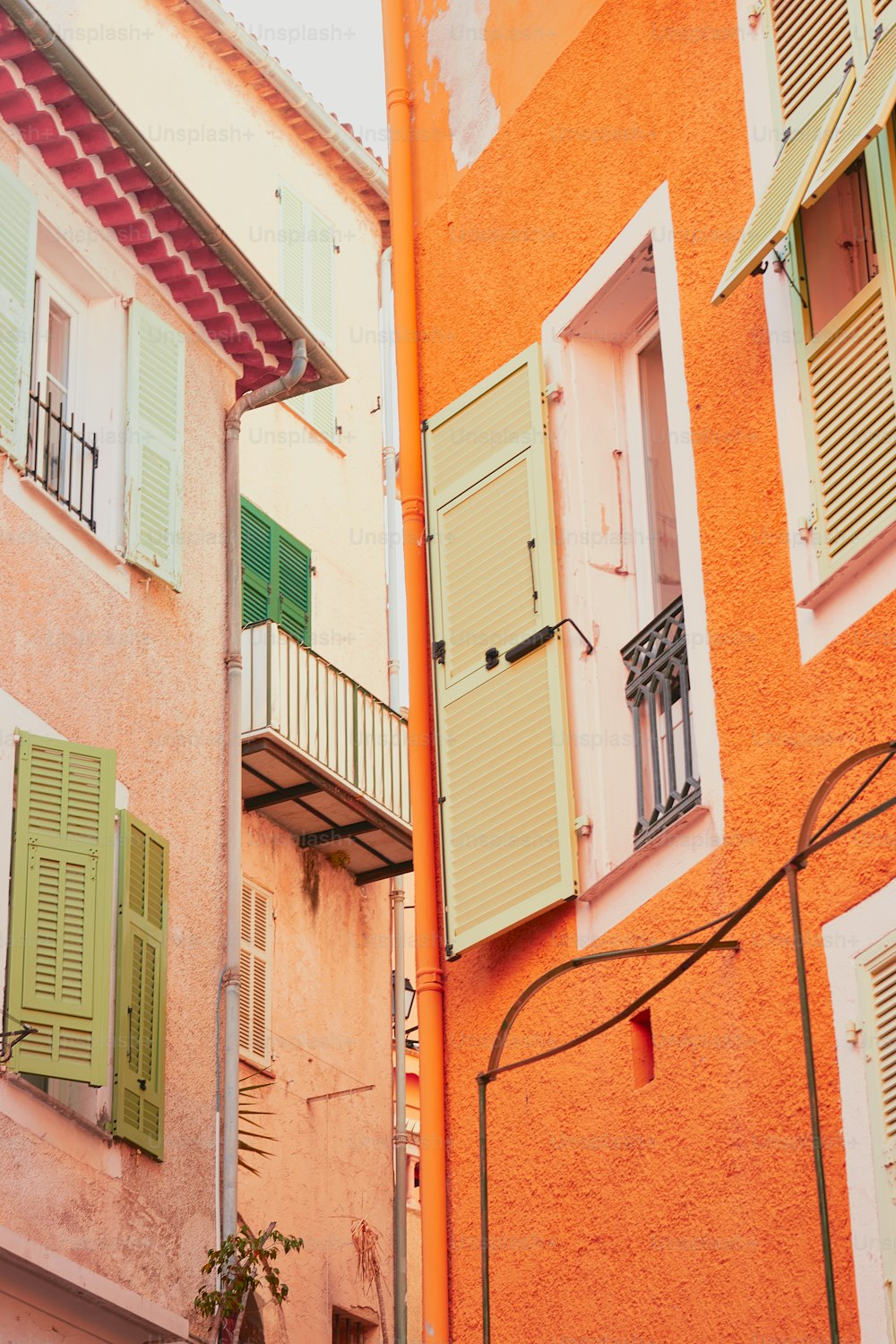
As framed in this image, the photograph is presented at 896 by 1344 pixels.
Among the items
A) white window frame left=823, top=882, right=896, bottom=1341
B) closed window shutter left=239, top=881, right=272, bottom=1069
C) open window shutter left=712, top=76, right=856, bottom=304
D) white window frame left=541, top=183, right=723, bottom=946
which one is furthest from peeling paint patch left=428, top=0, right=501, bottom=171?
closed window shutter left=239, top=881, right=272, bottom=1069

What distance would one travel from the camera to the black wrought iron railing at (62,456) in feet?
37.2

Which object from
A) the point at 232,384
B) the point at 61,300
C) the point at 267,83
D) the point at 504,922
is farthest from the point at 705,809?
the point at 267,83

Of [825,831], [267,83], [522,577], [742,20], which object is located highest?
[267,83]

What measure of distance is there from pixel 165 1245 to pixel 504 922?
4.02m

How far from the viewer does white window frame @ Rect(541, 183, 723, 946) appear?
22.7ft

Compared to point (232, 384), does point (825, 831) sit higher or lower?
lower

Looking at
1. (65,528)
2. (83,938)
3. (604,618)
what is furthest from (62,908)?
(604,618)

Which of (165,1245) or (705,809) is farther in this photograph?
(165,1245)

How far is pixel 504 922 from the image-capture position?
7.60 meters

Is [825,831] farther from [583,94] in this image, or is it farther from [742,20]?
[583,94]

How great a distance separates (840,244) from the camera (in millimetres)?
6836

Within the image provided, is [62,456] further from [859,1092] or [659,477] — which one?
[859,1092]

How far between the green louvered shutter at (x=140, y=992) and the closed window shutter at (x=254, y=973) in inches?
155

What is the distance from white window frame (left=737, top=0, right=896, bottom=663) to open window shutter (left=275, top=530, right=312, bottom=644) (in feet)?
33.7
